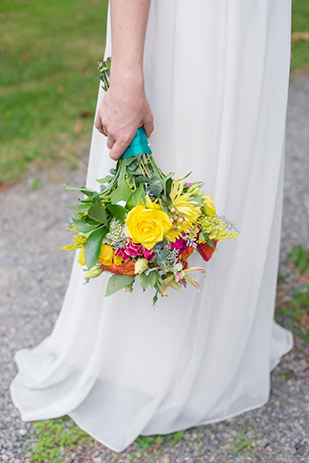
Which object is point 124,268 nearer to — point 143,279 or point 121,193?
point 143,279

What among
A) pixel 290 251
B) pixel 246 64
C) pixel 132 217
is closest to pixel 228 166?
pixel 246 64

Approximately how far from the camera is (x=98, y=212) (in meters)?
Answer: 1.38

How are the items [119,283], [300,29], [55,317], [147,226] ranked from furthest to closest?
[300,29], [55,317], [119,283], [147,226]

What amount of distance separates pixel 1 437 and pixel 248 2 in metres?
1.83

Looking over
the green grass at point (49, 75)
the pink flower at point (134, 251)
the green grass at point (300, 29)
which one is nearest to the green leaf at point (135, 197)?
the pink flower at point (134, 251)

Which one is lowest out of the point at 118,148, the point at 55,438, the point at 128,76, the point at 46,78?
the point at 55,438

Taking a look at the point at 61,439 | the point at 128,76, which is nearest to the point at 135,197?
the point at 128,76

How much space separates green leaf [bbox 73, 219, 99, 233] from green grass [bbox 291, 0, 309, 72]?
216 inches

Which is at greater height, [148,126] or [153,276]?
[148,126]

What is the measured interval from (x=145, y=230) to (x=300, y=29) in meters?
7.02

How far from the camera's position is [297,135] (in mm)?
4887

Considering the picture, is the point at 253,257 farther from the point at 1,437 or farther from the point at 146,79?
the point at 1,437

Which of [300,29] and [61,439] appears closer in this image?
[61,439]

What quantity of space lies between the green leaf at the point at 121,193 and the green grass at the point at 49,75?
8.97 ft
